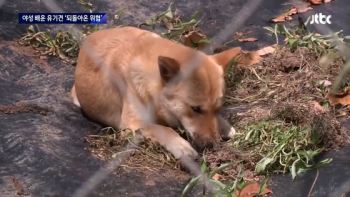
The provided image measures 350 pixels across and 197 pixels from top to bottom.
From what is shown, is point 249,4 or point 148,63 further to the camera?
point 249,4

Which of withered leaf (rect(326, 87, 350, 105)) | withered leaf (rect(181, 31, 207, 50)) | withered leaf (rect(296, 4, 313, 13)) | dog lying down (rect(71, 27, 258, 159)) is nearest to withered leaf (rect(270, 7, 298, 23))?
withered leaf (rect(296, 4, 313, 13))

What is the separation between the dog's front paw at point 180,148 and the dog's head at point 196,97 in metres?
0.09

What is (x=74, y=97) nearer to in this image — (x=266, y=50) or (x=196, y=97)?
(x=196, y=97)

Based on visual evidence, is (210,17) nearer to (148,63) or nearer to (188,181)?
(148,63)

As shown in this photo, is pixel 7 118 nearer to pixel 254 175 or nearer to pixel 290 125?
pixel 254 175

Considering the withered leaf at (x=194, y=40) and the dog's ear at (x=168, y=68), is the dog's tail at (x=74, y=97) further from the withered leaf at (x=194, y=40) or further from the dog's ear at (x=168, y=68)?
the withered leaf at (x=194, y=40)

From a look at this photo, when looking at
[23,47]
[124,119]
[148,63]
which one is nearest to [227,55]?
[148,63]

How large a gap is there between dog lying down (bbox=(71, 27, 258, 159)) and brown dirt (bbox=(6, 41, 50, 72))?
568 mm

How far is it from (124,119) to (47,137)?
62 cm

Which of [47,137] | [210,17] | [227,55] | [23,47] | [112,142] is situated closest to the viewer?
[47,137]

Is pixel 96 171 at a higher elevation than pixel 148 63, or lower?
lower

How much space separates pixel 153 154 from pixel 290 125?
0.90 meters

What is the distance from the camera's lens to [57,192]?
9.04ft

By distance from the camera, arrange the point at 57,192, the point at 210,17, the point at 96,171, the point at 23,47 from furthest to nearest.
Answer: the point at 210,17 → the point at 23,47 → the point at 96,171 → the point at 57,192
